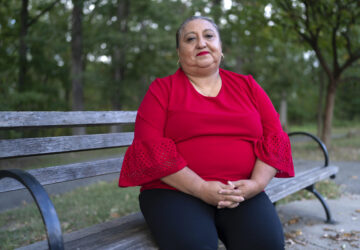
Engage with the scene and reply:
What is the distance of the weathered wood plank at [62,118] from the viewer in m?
1.94

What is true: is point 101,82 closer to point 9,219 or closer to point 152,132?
point 9,219

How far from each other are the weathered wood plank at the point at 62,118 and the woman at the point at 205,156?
64 cm

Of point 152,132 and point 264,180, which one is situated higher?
point 152,132

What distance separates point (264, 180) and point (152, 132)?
26.8 inches

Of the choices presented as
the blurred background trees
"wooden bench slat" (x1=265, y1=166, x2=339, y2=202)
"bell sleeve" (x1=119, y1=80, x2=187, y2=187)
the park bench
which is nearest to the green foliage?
the blurred background trees

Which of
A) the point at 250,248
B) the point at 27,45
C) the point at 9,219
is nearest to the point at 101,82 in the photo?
the point at 27,45

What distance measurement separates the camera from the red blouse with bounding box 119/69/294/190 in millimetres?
1753

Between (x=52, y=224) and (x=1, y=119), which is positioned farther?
(x=1, y=119)

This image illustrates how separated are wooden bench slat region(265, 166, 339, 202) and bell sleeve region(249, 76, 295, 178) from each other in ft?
2.02

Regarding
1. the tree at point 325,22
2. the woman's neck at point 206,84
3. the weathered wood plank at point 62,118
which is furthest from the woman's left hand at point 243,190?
the tree at point 325,22

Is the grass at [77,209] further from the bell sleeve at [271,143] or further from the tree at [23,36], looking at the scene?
the tree at [23,36]

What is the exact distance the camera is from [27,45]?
10.1 metres

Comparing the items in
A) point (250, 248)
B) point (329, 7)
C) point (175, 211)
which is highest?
point (329, 7)

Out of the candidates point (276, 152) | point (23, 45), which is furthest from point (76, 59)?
point (276, 152)
